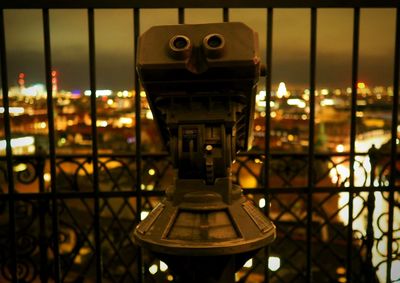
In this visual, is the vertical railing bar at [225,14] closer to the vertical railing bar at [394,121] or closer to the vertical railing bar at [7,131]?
the vertical railing bar at [394,121]

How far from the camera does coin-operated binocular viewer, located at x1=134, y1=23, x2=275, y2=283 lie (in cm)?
185

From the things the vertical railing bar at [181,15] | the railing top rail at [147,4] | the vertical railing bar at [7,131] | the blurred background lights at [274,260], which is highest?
the railing top rail at [147,4]

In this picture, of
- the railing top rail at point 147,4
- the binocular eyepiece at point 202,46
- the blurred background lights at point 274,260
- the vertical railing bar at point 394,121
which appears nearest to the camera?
the binocular eyepiece at point 202,46

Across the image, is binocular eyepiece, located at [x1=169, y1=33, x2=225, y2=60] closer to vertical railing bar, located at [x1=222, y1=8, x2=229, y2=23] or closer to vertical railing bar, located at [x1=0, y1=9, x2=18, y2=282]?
vertical railing bar, located at [x1=222, y1=8, x2=229, y2=23]

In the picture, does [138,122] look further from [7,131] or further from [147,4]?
[7,131]

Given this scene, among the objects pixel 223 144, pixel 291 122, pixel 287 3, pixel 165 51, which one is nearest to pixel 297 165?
pixel 287 3

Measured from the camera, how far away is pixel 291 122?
25.9 metres

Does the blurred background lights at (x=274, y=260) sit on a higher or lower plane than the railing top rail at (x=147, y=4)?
lower

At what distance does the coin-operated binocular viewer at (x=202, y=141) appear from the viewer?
185cm

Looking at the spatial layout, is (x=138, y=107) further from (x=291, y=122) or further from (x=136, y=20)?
(x=291, y=122)

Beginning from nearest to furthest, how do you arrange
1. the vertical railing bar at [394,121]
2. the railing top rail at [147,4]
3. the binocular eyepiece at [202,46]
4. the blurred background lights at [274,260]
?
the binocular eyepiece at [202,46] < the railing top rail at [147,4] < the vertical railing bar at [394,121] < the blurred background lights at [274,260]

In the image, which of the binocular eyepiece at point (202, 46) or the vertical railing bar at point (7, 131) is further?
the vertical railing bar at point (7, 131)

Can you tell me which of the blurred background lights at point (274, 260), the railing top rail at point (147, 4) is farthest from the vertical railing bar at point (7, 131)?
the blurred background lights at point (274, 260)

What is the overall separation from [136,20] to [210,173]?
1656mm
